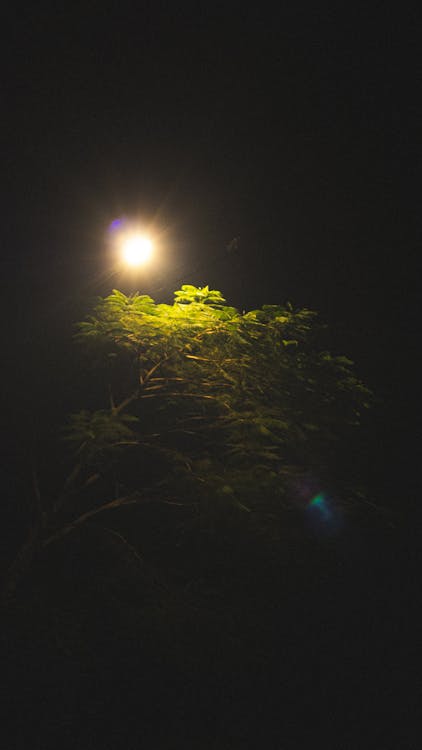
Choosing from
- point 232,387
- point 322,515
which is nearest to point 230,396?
point 232,387

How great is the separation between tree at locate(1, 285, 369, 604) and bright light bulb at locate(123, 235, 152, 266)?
30.1 inches

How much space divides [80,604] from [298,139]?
7.82 m

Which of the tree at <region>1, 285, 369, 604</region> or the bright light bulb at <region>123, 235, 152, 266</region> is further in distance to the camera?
the bright light bulb at <region>123, 235, 152, 266</region>

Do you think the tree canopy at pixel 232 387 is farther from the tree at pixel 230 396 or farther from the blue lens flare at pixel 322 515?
the blue lens flare at pixel 322 515

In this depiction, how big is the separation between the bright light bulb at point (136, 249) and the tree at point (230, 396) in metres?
0.76

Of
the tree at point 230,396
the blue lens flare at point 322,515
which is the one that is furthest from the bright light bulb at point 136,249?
the blue lens flare at point 322,515

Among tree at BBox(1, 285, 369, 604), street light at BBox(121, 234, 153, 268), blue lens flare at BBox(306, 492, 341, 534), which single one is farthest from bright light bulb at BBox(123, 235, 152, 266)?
blue lens flare at BBox(306, 492, 341, 534)

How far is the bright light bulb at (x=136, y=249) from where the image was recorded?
15.8ft

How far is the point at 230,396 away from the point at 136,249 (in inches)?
88.8

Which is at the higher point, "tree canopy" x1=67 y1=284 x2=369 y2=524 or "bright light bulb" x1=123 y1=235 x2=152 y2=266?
"bright light bulb" x1=123 y1=235 x2=152 y2=266

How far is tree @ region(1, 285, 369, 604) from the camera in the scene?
3.68 metres

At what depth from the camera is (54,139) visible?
20.0 ft

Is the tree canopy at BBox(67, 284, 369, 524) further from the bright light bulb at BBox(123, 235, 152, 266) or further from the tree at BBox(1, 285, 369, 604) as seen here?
the bright light bulb at BBox(123, 235, 152, 266)

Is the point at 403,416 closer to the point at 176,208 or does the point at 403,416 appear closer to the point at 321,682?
the point at 321,682
